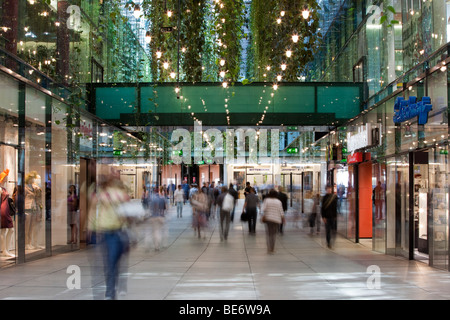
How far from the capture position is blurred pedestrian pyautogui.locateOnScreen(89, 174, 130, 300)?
7039 mm

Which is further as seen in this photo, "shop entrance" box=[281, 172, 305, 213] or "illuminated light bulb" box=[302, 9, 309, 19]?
"shop entrance" box=[281, 172, 305, 213]

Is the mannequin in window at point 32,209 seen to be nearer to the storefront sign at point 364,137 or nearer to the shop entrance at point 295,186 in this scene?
the storefront sign at point 364,137

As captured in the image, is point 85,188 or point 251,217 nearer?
point 85,188

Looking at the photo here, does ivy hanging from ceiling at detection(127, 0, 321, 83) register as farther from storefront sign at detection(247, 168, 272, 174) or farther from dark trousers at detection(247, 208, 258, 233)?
storefront sign at detection(247, 168, 272, 174)

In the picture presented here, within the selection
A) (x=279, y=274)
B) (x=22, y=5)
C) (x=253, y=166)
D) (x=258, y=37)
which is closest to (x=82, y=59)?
(x=22, y=5)

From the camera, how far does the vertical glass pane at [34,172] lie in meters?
12.9

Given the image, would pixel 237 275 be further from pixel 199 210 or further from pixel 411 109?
pixel 199 210

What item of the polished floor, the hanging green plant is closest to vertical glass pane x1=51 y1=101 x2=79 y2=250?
the polished floor

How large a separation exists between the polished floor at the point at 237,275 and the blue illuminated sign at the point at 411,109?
3213mm

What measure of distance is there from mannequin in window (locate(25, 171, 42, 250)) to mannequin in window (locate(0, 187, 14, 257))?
1.90 ft

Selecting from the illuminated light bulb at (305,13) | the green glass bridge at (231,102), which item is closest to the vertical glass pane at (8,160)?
the illuminated light bulb at (305,13)

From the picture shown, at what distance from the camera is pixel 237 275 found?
1027cm

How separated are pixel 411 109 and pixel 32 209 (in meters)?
8.88

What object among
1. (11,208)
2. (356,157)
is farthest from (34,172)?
(356,157)
